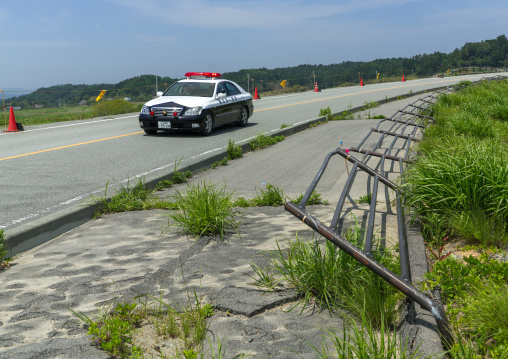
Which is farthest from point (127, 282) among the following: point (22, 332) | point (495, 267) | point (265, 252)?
point (495, 267)

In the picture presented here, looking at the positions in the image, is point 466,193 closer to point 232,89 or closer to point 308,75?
point 232,89

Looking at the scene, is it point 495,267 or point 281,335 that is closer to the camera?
point 281,335

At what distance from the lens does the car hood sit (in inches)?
545

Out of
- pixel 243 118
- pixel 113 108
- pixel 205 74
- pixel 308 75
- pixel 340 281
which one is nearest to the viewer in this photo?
pixel 340 281

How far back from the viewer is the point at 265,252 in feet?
15.2

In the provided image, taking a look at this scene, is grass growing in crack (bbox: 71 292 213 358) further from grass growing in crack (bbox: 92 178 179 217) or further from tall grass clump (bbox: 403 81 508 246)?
grass growing in crack (bbox: 92 178 179 217)

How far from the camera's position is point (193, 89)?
49.1ft

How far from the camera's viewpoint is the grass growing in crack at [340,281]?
10.7ft

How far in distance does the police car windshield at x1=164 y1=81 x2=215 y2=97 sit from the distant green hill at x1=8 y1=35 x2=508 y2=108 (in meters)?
11.0

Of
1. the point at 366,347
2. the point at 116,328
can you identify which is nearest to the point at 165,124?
the point at 116,328

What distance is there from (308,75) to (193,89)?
6826 centimetres

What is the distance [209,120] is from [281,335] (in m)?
11.2

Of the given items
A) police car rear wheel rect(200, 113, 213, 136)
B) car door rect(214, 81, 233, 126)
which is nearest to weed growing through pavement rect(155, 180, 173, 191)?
police car rear wheel rect(200, 113, 213, 136)

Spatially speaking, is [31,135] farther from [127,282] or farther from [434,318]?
[434,318]
